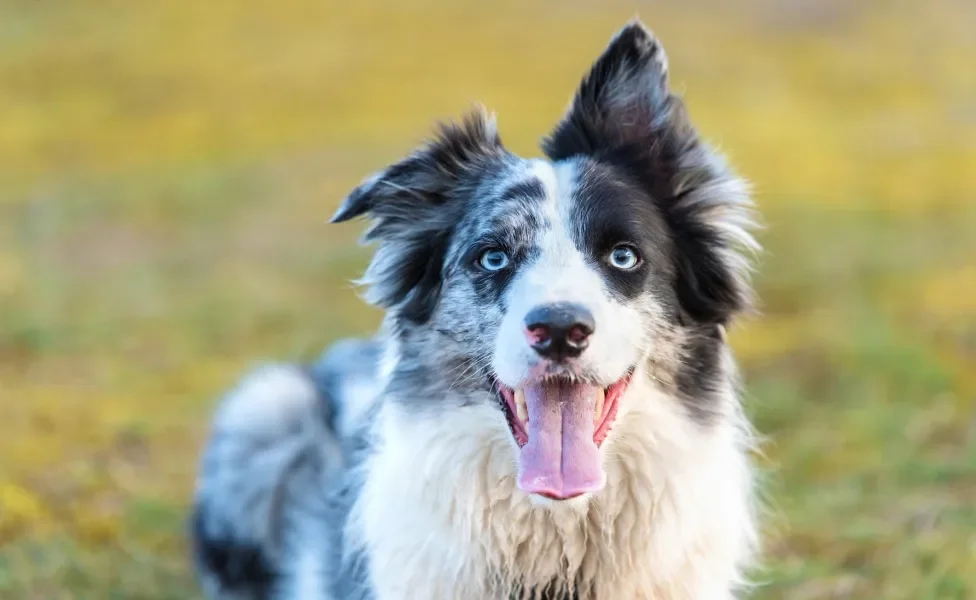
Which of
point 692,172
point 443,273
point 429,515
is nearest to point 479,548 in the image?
point 429,515

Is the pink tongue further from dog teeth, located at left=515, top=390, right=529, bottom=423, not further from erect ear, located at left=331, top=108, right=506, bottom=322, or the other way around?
erect ear, located at left=331, top=108, right=506, bottom=322

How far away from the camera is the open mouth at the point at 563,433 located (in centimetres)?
324

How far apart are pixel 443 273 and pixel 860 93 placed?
55.7ft

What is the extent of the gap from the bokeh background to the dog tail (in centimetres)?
29

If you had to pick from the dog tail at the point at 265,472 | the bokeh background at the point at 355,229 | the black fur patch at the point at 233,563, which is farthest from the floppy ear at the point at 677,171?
the black fur patch at the point at 233,563

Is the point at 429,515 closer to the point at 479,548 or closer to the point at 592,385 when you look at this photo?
the point at 479,548

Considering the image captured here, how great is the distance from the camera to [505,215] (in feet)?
11.8

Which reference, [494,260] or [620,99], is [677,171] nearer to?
[620,99]

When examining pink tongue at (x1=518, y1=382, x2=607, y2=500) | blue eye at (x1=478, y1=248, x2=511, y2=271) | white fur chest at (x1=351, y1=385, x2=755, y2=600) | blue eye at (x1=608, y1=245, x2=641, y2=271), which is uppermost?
blue eye at (x1=608, y1=245, x2=641, y2=271)

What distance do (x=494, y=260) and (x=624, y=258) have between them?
47 centimetres

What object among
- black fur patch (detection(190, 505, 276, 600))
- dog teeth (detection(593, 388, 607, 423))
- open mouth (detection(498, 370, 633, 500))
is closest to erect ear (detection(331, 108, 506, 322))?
open mouth (detection(498, 370, 633, 500))

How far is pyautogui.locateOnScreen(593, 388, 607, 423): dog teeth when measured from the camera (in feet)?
11.0

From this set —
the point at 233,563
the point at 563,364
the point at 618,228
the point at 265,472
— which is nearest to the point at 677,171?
the point at 618,228

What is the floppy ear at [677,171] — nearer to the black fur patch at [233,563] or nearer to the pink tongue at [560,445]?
the pink tongue at [560,445]
